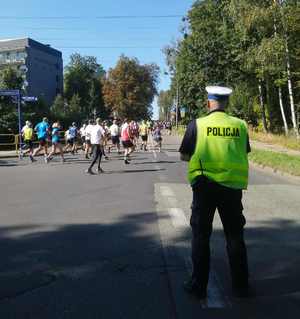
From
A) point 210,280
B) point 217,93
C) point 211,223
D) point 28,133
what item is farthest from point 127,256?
point 28,133

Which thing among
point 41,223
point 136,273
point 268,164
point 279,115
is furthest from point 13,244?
point 279,115

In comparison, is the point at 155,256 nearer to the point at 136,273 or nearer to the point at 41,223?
the point at 136,273

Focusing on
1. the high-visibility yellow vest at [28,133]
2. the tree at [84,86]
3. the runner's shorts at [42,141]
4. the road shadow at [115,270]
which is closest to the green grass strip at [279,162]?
the runner's shorts at [42,141]

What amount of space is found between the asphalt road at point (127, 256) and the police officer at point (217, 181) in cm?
29

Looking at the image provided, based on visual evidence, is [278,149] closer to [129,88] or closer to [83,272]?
[83,272]

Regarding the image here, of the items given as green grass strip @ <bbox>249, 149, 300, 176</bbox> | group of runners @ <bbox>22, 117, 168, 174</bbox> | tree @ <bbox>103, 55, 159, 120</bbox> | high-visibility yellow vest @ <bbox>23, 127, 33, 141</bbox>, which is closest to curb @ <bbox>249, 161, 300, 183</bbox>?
green grass strip @ <bbox>249, 149, 300, 176</bbox>

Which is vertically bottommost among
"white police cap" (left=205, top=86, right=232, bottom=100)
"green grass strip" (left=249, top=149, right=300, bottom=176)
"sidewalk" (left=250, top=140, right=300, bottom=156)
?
"green grass strip" (left=249, top=149, right=300, bottom=176)

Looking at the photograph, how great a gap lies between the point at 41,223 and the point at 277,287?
428cm

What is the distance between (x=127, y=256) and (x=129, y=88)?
81.3 m

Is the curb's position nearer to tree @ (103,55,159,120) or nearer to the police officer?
the police officer

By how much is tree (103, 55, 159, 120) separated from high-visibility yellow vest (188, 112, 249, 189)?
81125 millimetres

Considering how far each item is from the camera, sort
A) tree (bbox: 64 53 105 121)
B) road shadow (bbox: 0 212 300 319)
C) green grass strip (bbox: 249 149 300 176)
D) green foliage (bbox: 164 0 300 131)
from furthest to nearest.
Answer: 1. tree (bbox: 64 53 105 121)
2. green foliage (bbox: 164 0 300 131)
3. green grass strip (bbox: 249 149 300 176)
4. road shadow (bbox: 0 212 300 319)

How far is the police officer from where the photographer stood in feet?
15.5

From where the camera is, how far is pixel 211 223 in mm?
4812
